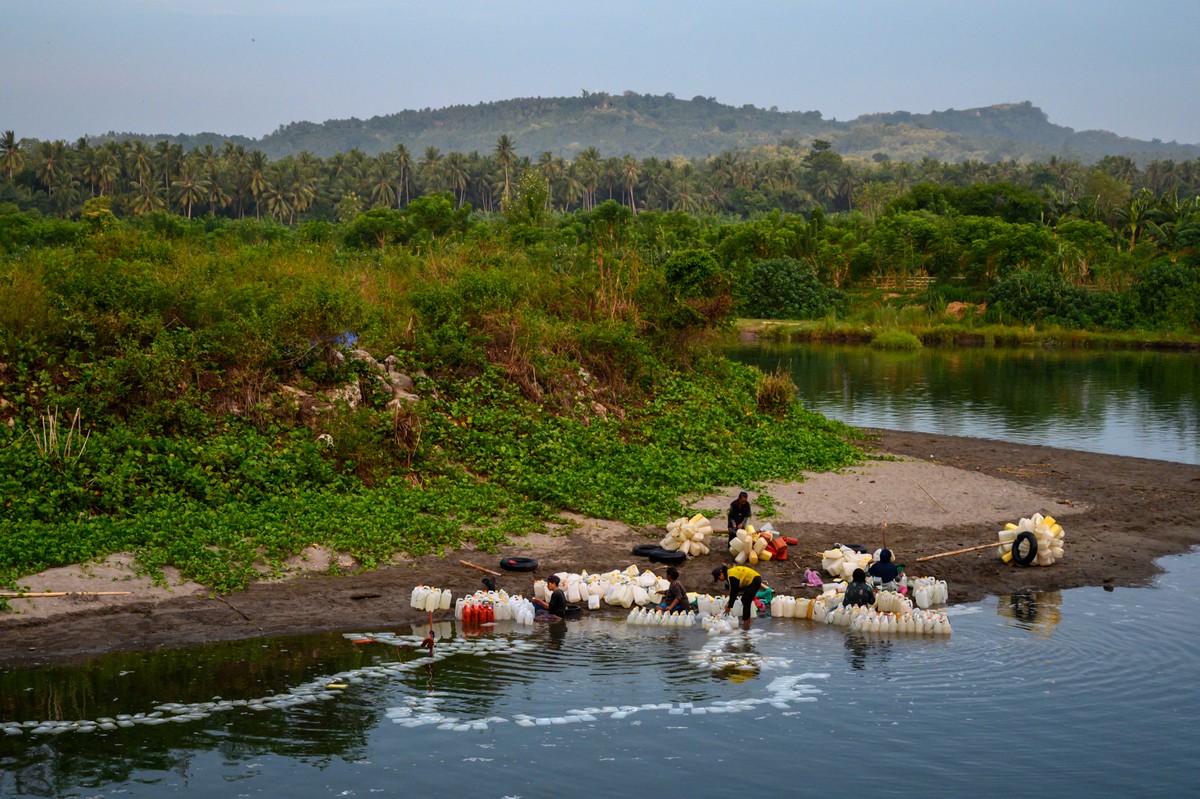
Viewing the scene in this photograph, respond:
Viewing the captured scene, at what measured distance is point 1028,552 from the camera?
58.9 feet

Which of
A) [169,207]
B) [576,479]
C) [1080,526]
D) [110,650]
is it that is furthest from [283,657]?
[169,207]

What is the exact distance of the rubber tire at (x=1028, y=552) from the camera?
58.6 ft

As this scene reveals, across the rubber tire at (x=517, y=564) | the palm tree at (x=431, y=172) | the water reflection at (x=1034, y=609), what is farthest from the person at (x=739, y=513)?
the palm tree at (x=431, y=172)

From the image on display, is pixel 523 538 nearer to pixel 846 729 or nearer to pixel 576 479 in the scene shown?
pixel 576 479

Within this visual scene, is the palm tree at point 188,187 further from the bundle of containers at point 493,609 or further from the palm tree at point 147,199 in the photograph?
the bundle of containers at point 493,609

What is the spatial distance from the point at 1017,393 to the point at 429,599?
33.3m

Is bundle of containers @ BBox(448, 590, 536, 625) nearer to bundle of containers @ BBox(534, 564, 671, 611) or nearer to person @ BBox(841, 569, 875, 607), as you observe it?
bundle of containers @ BBox(534, 564, 671, 611)

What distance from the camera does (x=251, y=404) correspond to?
63.4 feet

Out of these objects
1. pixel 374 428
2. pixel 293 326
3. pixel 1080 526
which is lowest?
pixel 1080 526

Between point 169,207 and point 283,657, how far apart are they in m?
124

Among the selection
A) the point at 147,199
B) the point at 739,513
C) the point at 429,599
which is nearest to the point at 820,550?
the point at 739,513

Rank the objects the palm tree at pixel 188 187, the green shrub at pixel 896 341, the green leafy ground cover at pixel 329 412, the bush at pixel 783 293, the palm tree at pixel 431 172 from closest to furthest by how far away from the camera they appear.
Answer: the green leafy ground cover at pixel 329 412
the green shrub at pixel 896 341
the bush at pixel 783 293
the palm tree at pixel 188 187
the palm tree at pixel 431 172

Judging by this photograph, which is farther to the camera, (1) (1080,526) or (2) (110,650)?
(1) (1080,526)

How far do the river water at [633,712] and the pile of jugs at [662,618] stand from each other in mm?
224
